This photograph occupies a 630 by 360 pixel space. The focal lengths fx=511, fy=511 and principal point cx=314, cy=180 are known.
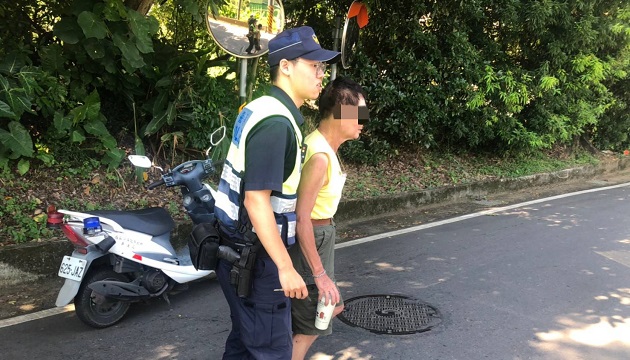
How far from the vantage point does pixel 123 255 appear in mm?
3609

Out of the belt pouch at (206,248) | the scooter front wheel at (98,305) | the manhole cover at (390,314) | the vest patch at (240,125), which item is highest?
the vest patch at (240,125)

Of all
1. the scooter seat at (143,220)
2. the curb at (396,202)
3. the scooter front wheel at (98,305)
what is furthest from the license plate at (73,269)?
the curb at (396,202)

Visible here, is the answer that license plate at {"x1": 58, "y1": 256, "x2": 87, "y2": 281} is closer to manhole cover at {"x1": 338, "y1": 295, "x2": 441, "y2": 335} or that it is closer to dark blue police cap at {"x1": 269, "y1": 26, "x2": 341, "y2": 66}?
manhole cover at {"x1": 338, "y1": 295, "x2": 441, "y2": 335}

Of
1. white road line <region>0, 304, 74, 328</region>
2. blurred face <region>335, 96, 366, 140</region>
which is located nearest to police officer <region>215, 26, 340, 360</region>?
blurred face <region>335, 96, 366, 140</region>

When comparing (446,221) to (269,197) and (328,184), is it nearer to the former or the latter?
(328,184)

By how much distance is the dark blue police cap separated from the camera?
2.07 m

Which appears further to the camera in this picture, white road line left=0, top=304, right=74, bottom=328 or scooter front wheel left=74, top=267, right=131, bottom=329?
white road line left=0, top=304, right=74, bottom=328

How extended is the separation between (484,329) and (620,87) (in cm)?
1048

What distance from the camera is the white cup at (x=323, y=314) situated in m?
2.43

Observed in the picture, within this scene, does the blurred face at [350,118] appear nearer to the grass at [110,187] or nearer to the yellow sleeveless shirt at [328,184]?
the yellow sleeveless shirt at [328,184]

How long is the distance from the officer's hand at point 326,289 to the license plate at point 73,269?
190 centimetres

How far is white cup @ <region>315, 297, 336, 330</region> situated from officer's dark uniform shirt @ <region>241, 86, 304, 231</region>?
28.7 inches

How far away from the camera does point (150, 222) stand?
12.8 ft

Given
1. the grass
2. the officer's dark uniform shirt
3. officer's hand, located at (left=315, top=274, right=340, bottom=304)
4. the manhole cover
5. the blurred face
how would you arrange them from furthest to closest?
the grass
the manhole cover
the blurred face
officer's hand, located at (left=315, top=274, right=340, bottom=304)
the officer's dark uniform shirt
